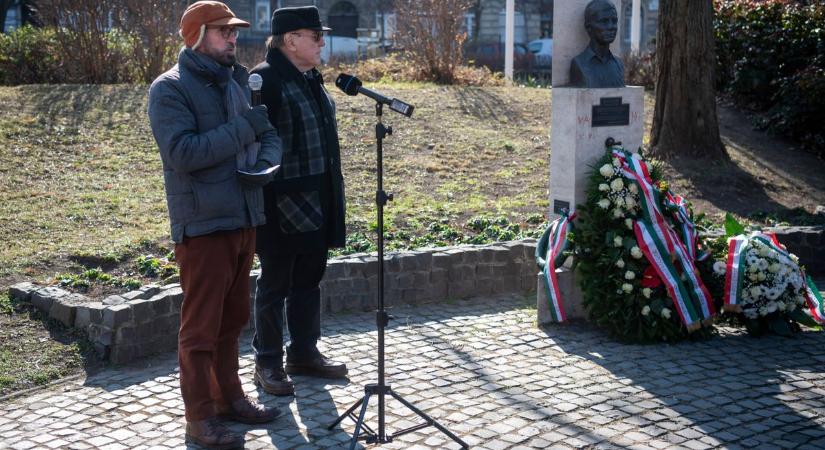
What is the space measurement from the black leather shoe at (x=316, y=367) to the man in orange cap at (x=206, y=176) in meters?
1.03

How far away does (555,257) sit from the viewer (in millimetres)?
7168

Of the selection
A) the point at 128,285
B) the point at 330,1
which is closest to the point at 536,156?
the point at 128,285

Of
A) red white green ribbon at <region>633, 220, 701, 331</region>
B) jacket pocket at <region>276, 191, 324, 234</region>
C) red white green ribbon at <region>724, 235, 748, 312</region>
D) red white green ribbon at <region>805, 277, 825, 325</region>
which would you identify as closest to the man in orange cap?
jacket pocket at <region>276, 191, 324, 234</region>

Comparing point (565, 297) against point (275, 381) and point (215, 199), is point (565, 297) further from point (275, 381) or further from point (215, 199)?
point (215, 199)

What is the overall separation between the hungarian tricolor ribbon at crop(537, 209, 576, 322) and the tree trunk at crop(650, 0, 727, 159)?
500 centimetres

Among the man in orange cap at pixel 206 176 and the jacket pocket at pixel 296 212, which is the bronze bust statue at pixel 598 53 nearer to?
the jacket pocket at pixel 296 212

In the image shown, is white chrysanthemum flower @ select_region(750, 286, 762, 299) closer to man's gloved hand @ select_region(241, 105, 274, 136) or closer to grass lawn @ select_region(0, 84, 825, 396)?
grass lawn @ select_region(0, 84, 825, 396)

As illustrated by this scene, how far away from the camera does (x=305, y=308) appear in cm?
588

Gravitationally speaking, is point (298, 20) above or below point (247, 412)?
above

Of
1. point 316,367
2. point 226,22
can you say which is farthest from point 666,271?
point 226,22

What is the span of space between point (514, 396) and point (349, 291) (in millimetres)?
2126

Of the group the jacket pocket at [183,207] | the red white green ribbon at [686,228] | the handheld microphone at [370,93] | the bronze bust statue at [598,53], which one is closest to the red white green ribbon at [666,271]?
the red white green ribbon at [686,228]

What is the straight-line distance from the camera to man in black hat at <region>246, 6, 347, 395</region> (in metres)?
5.51

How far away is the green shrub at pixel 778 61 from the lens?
44.5ft
